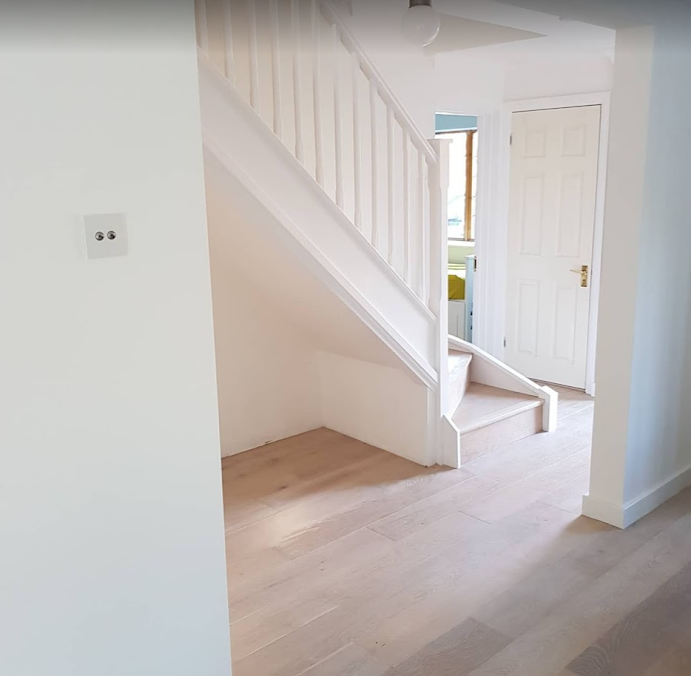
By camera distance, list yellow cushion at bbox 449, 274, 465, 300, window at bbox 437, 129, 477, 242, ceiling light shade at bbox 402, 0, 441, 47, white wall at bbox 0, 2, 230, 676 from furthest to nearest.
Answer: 1. window at bbox 437, 129, 477, 242
2. yellow cushion at bbox 449, 274, 465, 300
3. ceiling light shade at bbox 402, 0, 441, 47
4. white wall at bbox 0, 2, 230, 676

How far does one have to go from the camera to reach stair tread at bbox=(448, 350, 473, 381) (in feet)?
14.8

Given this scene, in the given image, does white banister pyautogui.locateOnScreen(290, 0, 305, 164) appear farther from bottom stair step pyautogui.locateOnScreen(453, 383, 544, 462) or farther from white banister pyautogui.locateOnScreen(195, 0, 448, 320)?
bottom stair step pyautogui.locateOnScreen(453, 383, 544, 462)

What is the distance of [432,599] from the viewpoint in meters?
2.74

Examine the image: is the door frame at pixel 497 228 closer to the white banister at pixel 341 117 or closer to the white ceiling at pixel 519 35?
the white ceiling at pixel 519 35

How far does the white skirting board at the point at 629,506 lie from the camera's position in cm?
329

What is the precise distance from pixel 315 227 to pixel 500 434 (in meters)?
1.91

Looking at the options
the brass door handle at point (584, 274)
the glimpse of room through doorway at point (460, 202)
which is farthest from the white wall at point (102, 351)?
the glimpse of room through doorway at point (460, 202)

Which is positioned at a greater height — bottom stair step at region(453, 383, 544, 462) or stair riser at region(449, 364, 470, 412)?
stair riser at region(449, 364, 470, 412)

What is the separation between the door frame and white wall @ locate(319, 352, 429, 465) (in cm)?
164

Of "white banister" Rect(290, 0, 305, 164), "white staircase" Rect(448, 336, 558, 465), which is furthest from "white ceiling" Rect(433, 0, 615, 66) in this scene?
"white staircase" Rect(448, 336, 558, 465)

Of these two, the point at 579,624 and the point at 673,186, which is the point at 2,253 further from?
the point at 673,186

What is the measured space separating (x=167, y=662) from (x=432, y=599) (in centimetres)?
113

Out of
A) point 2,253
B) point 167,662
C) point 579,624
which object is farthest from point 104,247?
point 579,624

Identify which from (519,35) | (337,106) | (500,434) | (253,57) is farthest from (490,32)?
(500,434)
